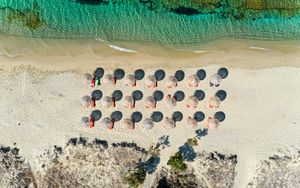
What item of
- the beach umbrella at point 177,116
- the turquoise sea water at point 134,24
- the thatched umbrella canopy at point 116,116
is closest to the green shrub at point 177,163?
the beach umbrella at point 177,116

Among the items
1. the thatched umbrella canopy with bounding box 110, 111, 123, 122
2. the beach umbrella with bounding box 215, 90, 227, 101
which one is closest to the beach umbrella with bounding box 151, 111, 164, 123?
the thatched umbrella canopy with bounding box 110, 111, 123, 122

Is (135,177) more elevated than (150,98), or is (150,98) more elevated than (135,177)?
(150,98)

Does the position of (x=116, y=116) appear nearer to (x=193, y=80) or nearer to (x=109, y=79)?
(x=109, y=79)

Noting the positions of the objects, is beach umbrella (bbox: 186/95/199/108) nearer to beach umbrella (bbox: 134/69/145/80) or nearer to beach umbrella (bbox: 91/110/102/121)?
beach umbrella (bbox: 134/69/145/80)

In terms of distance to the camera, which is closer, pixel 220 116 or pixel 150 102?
pixel 150 102

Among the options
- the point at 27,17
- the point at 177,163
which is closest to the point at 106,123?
the point at 177,163

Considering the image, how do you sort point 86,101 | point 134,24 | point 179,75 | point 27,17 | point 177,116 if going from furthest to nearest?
point 134,24, point 27,17, point 179,75, point 177,116, point 86,101

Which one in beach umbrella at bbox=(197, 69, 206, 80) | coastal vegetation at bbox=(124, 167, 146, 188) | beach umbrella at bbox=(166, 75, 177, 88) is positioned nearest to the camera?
coastal vegetation at bbox=(124, 167, 146, 188)

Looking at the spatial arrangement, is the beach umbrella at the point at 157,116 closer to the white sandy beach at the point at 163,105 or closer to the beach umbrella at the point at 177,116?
the white sandy beach at the point at 163,105
